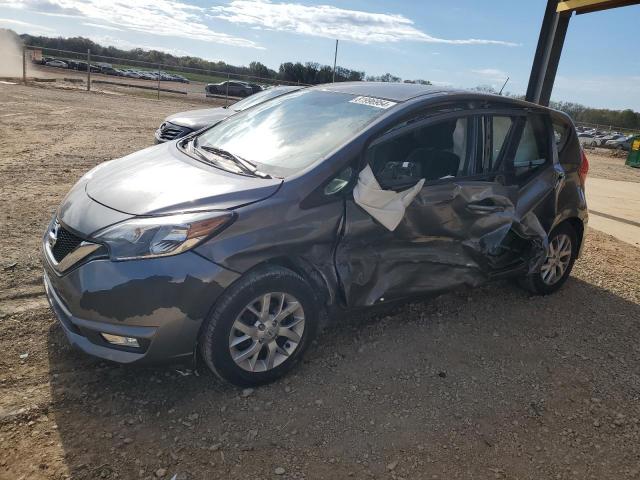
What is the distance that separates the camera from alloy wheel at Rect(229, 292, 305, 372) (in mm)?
2939

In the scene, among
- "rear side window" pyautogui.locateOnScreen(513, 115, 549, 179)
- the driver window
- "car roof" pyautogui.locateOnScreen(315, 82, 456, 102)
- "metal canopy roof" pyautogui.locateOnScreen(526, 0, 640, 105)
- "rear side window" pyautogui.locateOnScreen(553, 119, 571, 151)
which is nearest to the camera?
the driver window

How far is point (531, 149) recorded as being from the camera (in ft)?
14.5

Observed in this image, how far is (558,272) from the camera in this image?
16.2 feet

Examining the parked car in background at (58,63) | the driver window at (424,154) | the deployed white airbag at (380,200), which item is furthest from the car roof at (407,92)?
the parked car in background at (58,63)

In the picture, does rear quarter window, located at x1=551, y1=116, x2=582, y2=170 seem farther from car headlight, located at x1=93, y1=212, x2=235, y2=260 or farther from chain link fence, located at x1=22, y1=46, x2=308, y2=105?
chain link fence, located at x1=22, y1=46, x2=308, y2=105

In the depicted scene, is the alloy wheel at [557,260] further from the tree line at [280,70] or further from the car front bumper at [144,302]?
the tree line at [280,70]

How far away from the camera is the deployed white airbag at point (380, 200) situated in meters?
3.27

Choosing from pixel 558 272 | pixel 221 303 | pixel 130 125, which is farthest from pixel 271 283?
pixel 130 125

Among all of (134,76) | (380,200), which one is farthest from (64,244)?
(134,76)

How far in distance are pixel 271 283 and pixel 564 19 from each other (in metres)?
8.40

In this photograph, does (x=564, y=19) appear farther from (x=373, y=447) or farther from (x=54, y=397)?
(x=54, y=397)

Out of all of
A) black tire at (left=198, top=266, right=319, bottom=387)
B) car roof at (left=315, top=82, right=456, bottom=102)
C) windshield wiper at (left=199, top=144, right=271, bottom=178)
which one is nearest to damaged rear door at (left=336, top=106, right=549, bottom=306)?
car roof at (left=315, top=82, right=456, bottom=102)

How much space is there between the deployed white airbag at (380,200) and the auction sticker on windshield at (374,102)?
1.90 ft

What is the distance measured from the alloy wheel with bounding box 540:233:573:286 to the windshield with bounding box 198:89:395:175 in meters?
2.28
